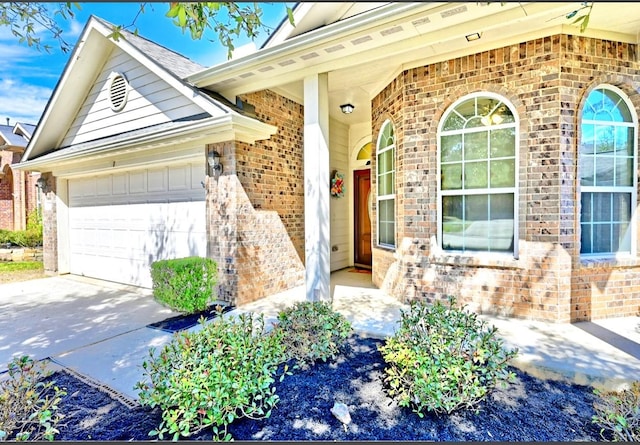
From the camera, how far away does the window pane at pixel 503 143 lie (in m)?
4.56

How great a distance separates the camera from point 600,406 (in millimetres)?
2377

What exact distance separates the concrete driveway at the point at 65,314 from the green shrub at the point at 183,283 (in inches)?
17.9

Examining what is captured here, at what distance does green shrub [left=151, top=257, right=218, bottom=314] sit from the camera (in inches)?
A: 188

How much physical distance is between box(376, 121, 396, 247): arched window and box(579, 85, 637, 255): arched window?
2.76 metres

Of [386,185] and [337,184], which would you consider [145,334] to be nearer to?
[386,185]

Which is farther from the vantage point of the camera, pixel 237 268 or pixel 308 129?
pixel 237 268

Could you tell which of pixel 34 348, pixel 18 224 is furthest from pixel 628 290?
pixel 18 224

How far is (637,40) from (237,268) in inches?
273

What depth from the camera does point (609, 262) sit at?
4449 mm

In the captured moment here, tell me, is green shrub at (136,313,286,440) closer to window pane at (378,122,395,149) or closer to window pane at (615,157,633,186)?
window pane at (378,122,395,149)

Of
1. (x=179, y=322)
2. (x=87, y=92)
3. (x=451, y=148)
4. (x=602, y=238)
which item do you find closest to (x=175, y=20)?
(x=179, y=322)

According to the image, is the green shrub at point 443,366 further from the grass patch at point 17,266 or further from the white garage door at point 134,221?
the grass patch at point 17,266

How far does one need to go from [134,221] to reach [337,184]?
15.9 feet

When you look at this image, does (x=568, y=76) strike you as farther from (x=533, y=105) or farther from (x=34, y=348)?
(x=34, y=348)
